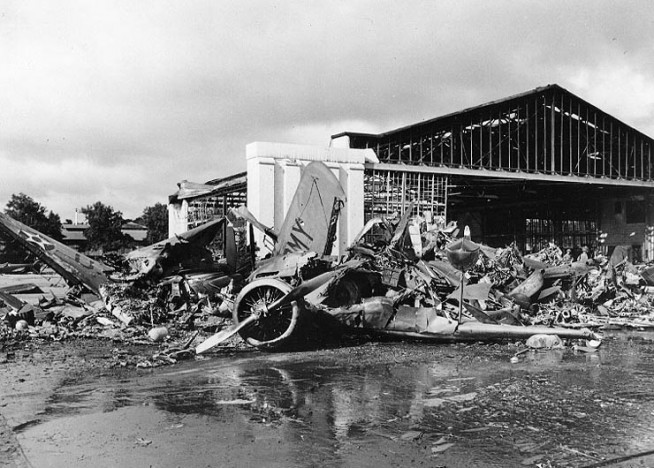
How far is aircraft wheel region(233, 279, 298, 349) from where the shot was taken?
30.2ft

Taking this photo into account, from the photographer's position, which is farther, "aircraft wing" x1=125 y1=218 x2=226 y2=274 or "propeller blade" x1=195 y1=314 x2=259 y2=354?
"aircraft wing" x1=125 y1=218 x2=226 y2=274

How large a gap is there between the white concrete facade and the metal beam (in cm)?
122

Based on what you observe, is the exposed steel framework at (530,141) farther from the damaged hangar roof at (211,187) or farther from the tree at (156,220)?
the tree at (156,220)

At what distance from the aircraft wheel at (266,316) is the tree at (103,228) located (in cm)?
5321

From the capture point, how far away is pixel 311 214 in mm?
11406

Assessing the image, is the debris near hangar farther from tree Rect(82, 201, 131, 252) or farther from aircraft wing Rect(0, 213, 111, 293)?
tree Rect(82, 201, 131, 252)

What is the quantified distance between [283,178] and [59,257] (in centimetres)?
694

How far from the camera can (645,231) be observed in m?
30.0

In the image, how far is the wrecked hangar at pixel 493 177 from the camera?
18562mm

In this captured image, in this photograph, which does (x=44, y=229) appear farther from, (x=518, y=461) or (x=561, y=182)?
(x=518, y=461)

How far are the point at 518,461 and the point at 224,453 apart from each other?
2331 millimetres

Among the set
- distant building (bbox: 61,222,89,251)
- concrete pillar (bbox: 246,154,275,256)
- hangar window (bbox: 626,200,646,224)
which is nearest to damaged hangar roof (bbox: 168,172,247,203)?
concrete pillar (bbox: 246,154,275,256)

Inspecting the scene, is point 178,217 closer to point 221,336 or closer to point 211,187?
point 211,187

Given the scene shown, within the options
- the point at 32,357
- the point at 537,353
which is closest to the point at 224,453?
the point at 32,357
